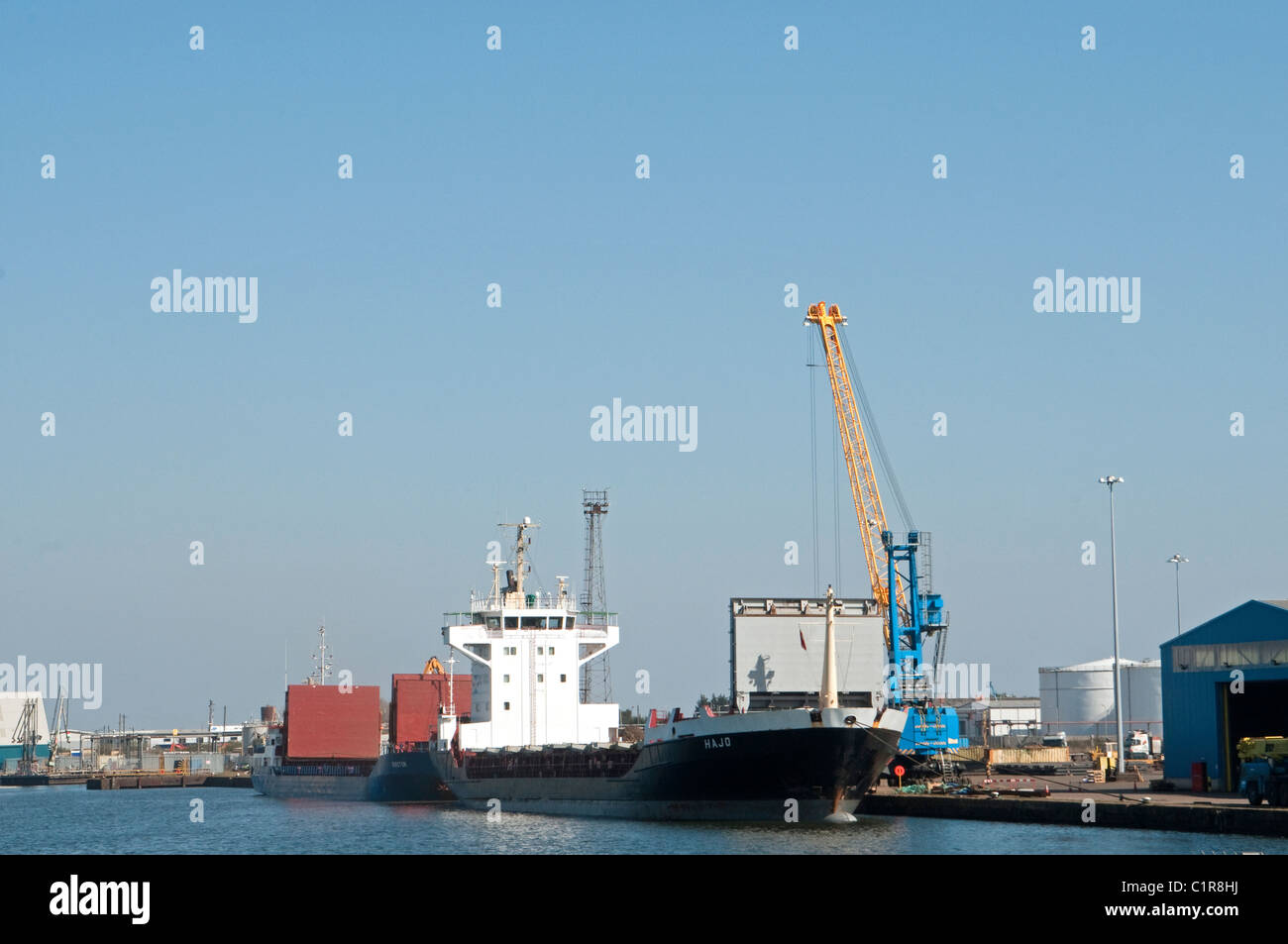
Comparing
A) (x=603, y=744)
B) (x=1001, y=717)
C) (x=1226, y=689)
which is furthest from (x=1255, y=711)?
(x=1001, y=717)

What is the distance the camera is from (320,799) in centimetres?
8925

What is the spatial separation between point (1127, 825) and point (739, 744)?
42.2 ft

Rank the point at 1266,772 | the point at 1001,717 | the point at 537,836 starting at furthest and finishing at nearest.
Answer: the point at 1001,717
the point at 537,836
the point at 1266,772

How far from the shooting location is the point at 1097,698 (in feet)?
379

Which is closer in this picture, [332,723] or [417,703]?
[417,703]

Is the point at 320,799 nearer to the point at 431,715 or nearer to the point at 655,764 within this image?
the point at 431,715

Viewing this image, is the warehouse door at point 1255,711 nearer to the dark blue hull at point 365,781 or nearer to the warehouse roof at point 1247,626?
the warehouse roof at point 1247,626

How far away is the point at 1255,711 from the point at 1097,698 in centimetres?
6190

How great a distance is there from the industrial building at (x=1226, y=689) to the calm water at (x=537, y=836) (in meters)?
10.4

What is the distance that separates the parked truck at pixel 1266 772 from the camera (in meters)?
44.0

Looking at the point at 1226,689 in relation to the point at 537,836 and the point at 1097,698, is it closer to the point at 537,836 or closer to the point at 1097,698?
the point at 537,836

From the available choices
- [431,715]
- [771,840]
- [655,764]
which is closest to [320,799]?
[431,715]

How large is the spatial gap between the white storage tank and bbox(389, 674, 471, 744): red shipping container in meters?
54.0
